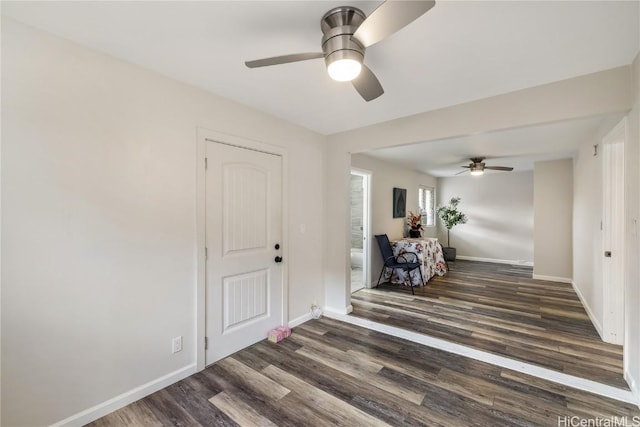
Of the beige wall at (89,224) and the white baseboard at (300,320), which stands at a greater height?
the beige wall at (89,224)

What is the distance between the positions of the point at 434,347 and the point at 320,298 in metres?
1.45

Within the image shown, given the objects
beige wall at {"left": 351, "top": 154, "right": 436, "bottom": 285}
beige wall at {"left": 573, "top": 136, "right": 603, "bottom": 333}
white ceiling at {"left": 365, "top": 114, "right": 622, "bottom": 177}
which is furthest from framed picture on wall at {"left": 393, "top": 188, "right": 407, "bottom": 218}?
beige wall at {"left": 573, "top": 136, "right": 603, "bottom": 333}

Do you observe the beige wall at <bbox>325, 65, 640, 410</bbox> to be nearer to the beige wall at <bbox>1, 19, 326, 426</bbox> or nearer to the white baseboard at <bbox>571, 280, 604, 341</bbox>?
the white baseboard at <bbox>571, 280, 604, 341</bbox>

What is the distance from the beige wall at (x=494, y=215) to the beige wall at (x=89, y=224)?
694cm

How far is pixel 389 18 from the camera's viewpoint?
3.84 feet

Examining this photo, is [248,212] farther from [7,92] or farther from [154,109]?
[7,92]

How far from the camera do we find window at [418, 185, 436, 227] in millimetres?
7058

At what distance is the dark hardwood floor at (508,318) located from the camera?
2.44m

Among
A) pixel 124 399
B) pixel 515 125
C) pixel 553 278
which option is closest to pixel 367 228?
pixel 515 125

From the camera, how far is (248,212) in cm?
269

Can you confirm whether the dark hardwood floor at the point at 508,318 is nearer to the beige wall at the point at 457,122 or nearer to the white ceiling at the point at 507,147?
the beige wall at the point at 457,122

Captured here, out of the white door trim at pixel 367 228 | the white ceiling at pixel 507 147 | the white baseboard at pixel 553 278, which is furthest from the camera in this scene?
the white baseboard at pixel 553 278

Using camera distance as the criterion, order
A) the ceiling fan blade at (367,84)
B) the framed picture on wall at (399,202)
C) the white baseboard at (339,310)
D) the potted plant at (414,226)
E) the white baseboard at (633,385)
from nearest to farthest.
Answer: the ceiling fan blade at (367,84)
the white baseboard at (633,385)
the white baseboard at (339,310)
the framed picture on wall at (399,202)
the potted plant at (414,226)

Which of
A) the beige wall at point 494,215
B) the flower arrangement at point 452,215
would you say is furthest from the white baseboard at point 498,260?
the flower arrangement at point 452,215
